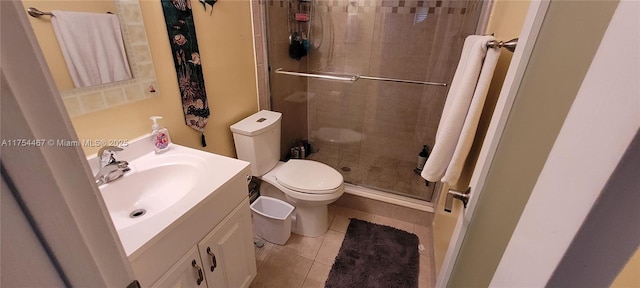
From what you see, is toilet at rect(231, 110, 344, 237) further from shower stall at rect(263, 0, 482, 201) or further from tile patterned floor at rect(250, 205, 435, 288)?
shower stall at rect(263, 0, 482, 201)

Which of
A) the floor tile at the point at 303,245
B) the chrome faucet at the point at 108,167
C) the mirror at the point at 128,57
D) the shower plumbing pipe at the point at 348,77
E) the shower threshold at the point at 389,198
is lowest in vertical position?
the floor tile at the point at 303,245

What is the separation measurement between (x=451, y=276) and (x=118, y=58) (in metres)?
1.51

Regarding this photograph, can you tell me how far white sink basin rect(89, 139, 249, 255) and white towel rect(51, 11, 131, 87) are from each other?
0.30 metres

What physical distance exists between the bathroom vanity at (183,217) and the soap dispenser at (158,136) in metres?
0.03

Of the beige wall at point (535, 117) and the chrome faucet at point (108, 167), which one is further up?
the beige wall at point (535, 117)

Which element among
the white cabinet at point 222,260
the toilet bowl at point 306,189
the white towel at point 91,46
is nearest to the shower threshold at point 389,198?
the toilet bowl at point 306,189

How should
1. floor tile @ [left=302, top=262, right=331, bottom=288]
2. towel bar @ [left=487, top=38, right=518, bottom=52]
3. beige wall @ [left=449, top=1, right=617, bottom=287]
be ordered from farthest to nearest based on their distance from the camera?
floor tile @ [left=302, top=262, right=331, bottom=288], towel bar @ [left=487, top=38, right=518, bottom=52], beige wall @ [left=449, top=1, right=617, bottom=287]

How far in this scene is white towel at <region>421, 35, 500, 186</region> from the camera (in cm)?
88

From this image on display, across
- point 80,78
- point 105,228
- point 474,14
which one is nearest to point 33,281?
point 105,228

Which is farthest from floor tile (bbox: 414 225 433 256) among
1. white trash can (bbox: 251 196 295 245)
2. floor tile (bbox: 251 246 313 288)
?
white trash can (bbox: 251 196 295 245)

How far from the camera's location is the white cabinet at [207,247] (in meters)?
0.76

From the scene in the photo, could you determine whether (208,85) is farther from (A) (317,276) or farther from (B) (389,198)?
(B) (389,198)

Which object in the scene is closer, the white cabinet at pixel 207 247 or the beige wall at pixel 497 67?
the white cabinet at pixel 207 247

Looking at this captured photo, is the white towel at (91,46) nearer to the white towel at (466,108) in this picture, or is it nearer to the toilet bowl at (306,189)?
the toilet bowl at (306,189)
